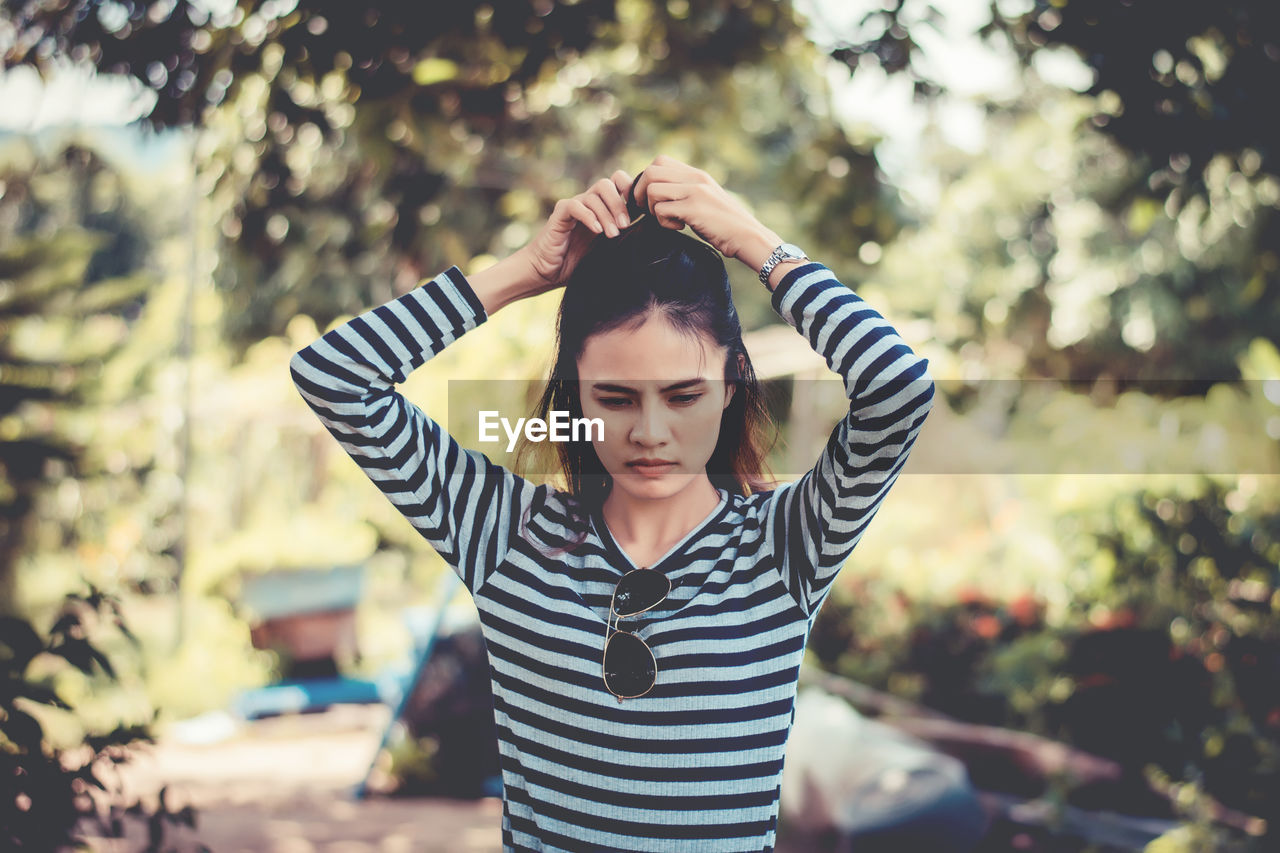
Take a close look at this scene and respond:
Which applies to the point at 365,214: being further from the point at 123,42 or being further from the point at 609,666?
the point at 609,666

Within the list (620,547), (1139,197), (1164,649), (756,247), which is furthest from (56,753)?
(1164,649)

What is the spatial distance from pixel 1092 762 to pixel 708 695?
352 cm

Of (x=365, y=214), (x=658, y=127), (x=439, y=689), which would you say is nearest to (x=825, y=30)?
(x=658, y=127)

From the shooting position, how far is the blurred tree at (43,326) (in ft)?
9.16

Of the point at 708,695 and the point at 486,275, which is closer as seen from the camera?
the point at 708,695

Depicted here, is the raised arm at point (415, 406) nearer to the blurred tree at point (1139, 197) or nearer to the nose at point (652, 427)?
the nose at point (652, 427)

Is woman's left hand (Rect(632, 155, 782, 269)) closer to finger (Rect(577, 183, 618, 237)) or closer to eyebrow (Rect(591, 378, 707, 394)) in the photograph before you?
finger (Rect(577, 183, 618, 237))

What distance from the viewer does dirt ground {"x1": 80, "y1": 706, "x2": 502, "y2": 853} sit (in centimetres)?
447

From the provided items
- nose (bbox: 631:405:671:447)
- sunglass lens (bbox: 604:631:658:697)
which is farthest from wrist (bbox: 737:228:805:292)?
sunglass lens (bbox: 604:631:658:697)

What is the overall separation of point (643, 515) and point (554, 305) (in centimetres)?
75

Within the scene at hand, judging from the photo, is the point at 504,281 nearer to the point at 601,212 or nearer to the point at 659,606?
the point at 601,212

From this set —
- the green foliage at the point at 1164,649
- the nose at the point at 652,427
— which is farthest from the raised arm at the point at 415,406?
the green foliage at the point at 1164,649

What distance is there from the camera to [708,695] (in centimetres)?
122

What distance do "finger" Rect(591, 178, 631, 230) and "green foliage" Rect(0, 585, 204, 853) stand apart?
130 centimetres
